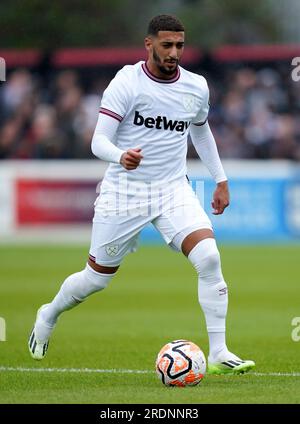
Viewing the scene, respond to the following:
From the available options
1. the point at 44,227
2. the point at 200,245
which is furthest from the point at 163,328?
the point at 44,227

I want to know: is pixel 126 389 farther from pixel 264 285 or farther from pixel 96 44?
pixel 96 44

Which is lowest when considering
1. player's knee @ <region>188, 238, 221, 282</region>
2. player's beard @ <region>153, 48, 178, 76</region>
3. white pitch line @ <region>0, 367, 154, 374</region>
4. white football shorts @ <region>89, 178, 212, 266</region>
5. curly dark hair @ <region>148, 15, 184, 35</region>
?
white pitch line @ <region>0, 367, 154, 374</region>

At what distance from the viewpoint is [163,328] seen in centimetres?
1226

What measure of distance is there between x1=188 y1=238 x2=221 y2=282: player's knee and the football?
0.66m

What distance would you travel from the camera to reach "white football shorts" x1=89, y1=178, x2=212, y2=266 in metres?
8.91

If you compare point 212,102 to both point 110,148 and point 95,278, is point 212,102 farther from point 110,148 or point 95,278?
point 110,148

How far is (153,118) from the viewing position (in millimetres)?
8938

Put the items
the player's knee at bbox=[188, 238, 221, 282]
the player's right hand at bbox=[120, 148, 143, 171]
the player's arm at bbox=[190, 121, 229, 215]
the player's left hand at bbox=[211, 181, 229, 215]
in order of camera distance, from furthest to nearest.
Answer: the player's arm at bbox=[190, 121, 229, 215], the player's left hand at bbox=[211, 181, 229, 215], the player's knee at bbox=[188, 238, 221, 282], the player's right hand at bbox=[120, 148, 143, 171]

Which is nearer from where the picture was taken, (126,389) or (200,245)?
(126,389)

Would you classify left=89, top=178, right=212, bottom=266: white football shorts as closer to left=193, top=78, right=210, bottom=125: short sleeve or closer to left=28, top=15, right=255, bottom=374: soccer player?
left=28, top=15, right=255, bottom=374: soccer player

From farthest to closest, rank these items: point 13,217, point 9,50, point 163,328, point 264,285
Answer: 1. point 9,50
2. point 13,217
3. point 264,285
4. point 163,328

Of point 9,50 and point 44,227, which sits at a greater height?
point 9,50

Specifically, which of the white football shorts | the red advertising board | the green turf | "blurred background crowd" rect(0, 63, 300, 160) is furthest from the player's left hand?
"blurred background crowd" rect(0, 63, 300, 160)
